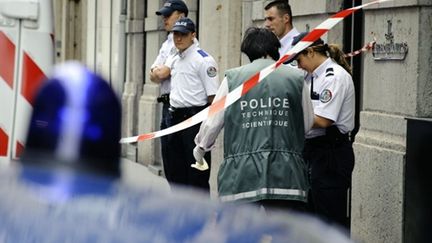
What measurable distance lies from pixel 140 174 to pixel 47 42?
8.25 meters

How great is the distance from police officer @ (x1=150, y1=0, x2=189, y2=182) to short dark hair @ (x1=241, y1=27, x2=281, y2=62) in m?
3.26

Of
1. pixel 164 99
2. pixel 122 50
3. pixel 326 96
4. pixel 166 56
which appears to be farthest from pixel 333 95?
pixel 122 50

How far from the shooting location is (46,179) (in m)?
2.34

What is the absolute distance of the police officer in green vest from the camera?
6367 mm

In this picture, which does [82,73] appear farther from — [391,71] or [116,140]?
[391,71]

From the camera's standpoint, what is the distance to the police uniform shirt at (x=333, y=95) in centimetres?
728

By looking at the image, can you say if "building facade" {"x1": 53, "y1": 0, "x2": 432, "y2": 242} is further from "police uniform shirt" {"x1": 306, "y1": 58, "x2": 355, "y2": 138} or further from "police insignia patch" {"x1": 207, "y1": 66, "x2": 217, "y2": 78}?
"police insignia patch" {"x1": 207, "y1": 66, "x2": 217, "y2": 78}

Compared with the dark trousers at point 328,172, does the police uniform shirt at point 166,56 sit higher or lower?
higher

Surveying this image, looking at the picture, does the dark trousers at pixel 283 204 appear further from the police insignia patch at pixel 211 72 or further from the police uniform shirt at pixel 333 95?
the police insignia patch at pixel 211 72

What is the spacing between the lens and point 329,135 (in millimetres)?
7359

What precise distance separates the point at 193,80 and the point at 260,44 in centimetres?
317

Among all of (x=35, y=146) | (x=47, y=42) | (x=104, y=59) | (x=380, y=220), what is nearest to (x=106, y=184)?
(x=35, y=146)

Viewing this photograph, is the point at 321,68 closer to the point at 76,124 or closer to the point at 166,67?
the point at 166,67

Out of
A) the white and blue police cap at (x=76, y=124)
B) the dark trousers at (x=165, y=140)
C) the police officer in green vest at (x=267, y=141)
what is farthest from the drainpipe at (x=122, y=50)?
the white and blue police cap at (x=76, y=124)
